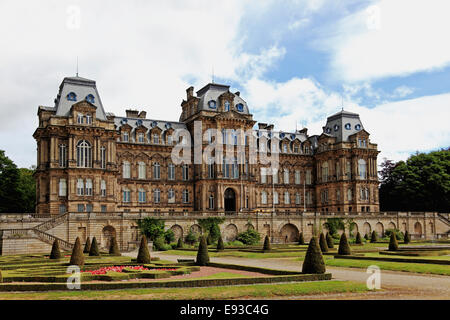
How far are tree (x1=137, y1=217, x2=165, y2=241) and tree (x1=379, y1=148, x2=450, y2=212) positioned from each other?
4615 cm

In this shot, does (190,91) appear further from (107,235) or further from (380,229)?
(380,229)

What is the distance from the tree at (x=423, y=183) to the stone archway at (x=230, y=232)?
115ft

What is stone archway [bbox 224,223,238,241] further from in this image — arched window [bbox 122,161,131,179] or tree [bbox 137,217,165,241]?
arched window [bbox 122,161,131,179]

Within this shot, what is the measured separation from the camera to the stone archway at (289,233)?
7138 centimetres

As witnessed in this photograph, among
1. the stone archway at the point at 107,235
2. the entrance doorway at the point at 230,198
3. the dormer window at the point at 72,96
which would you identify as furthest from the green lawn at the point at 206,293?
the entrance doorway at the point at 230,198

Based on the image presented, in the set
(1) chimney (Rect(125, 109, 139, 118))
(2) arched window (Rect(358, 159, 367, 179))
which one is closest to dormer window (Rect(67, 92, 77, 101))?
(1) chimney (Rect(125, 109, 139, 118))

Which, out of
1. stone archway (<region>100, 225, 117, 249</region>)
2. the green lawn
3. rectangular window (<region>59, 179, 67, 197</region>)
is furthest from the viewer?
rectangular window (<region>59, 179, 67, 197</region>)

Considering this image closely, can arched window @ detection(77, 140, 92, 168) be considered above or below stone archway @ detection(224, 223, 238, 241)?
above

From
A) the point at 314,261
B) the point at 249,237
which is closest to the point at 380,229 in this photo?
the point at 249,237

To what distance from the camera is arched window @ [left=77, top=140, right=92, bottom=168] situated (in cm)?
6469

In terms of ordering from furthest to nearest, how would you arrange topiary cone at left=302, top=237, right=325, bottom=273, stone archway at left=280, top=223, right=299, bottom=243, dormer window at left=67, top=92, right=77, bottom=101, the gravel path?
stone archway at left=280, top=223, right=299, bottom=243
dormer window at left=67, top=92, right=77, bottom=101
topiary cone at left=302, top=237, right=325, bottom=273
the gravel path
